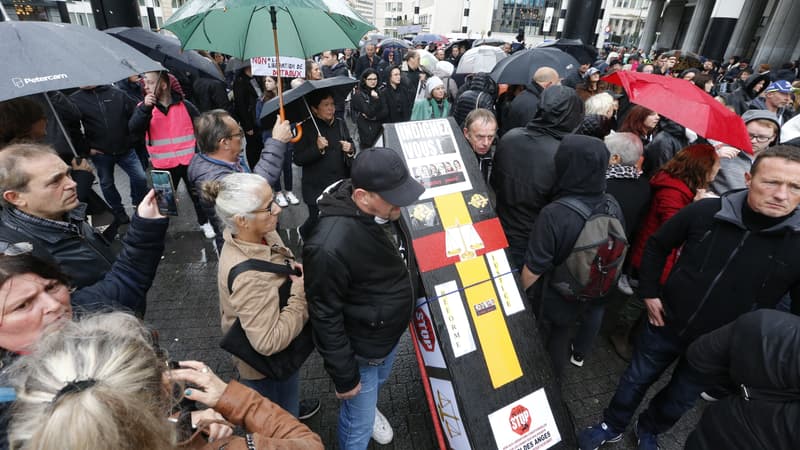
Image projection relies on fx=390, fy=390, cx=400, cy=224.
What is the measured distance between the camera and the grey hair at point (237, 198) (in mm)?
1850

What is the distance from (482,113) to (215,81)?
15.0 ft

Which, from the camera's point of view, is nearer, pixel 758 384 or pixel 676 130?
pixel 758 384

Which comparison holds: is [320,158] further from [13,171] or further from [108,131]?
[108,131]

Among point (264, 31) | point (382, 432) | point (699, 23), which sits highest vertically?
point (699, 23)

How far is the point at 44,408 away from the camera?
2.81 feet

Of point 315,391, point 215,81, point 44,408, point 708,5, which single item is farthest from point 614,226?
point 708,5

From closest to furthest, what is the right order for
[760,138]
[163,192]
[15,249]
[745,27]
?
1. [15,249]
2. [163,192]
3. [760,138]
4. [745,27]

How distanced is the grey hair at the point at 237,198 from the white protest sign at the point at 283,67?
1.66 m

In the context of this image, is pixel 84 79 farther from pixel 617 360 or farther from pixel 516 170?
pixel 617 360

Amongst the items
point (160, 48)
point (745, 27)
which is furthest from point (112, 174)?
point (745, 27)

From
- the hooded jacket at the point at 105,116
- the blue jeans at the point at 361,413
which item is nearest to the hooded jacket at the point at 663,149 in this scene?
the blue jeans at the point at 361,413

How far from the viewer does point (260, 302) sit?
1787 millimetres

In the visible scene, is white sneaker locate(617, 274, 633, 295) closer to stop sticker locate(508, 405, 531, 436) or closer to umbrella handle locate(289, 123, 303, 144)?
stop sticker locate(508, 405, 531, 436)

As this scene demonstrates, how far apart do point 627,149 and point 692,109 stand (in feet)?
1.59
